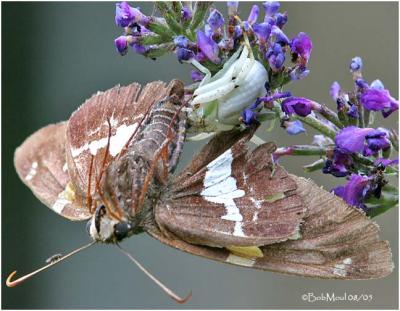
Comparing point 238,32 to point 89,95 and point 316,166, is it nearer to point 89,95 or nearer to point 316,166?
point 316,166

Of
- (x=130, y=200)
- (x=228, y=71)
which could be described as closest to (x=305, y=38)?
(x=228, y=71)

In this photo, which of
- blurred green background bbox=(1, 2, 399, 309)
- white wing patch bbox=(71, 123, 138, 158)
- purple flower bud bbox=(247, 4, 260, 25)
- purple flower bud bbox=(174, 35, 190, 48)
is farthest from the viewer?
blurred green background bbox=(1, 2, 399, 309)

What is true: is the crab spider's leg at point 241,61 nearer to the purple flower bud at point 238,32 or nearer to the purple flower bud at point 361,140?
the purple flower bud at point 238,32

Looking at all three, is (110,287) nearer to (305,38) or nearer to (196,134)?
(196,134)

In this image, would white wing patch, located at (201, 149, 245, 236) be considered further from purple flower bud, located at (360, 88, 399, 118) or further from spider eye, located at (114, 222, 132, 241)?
purple flower bud, located at (360, 88, 399, 118)

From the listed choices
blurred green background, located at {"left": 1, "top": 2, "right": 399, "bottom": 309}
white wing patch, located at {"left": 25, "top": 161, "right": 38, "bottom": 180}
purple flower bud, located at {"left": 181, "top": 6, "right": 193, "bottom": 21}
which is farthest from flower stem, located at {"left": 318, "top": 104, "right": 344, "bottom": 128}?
blurred green background, located at {"left": 1, "top": 2, "right": 399, "bottom": 309}

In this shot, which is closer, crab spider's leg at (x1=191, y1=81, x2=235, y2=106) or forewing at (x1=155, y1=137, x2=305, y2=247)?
forewing at (x1=155, y1=137, x2=305, y2=247)
